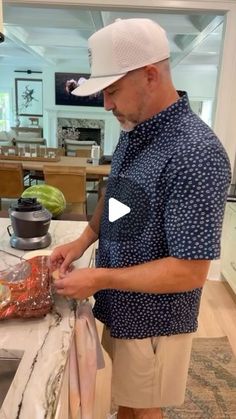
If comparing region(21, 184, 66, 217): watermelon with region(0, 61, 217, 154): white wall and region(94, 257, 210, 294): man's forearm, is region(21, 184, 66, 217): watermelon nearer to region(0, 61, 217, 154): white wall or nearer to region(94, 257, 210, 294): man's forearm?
region(94, 257, 210, 294): man's forearm

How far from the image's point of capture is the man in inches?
32.4

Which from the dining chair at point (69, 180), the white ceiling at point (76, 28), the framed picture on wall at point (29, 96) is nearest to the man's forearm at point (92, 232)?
the white ceiling at point (76, 28)

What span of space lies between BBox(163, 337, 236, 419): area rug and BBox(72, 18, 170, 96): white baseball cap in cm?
165

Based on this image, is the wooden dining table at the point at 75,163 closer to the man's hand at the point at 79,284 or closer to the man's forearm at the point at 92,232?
the man's forearm at the point at 92,232

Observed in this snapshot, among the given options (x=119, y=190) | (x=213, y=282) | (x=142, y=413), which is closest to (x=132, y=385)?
(x=142, y=413)

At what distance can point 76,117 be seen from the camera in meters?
9.59

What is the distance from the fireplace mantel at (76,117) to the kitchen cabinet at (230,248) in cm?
677

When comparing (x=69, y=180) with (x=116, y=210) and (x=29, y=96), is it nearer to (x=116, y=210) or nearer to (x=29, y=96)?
(x=116, y=210)

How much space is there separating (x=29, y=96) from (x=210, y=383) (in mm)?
9634

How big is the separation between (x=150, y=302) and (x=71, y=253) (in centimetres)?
33

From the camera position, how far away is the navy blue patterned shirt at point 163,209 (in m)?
0.81

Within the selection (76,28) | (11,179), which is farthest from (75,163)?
(76,28)

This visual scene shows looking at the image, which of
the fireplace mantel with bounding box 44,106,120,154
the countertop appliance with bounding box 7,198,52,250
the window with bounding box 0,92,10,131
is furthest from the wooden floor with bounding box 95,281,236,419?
the window with bounding box 0,92,10,131

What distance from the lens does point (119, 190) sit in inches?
41.5
